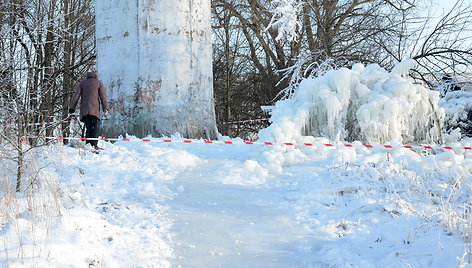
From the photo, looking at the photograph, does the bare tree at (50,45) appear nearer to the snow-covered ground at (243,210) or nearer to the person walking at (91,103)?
the person walking at (91,103)

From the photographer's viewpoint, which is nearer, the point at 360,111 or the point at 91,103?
the point at 360,111

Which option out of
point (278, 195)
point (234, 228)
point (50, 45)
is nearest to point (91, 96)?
point (278, 195)

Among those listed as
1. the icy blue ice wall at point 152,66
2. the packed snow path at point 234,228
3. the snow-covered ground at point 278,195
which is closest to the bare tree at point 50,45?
the icy blue ice wall at point 152,66

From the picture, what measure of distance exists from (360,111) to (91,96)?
15.9 ft

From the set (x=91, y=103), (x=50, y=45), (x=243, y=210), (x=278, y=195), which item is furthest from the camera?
(x=50, y=45)

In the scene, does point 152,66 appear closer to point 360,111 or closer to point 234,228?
point 360,111

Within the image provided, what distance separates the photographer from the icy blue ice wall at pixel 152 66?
28.3 feet

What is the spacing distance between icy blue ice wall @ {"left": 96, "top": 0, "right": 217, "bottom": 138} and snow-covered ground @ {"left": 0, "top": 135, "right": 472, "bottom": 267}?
1.21 m

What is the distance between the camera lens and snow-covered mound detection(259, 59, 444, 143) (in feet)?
26.8

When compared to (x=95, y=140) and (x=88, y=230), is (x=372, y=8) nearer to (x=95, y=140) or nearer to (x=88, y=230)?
(x=95, y=140)

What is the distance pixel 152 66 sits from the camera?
865cm

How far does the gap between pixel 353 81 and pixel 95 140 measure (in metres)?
4.75

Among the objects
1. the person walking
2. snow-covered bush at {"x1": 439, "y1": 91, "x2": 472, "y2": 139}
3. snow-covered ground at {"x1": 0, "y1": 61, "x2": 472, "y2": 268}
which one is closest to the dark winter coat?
the person walking

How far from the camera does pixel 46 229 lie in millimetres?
3863
